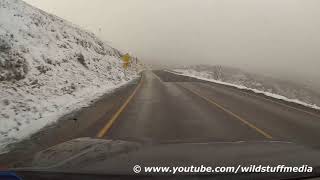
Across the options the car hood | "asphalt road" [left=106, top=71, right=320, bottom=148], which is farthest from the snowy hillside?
the car hood

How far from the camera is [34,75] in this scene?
809 inches

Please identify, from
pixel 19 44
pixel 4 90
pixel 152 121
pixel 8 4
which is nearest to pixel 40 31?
pixel 8 4

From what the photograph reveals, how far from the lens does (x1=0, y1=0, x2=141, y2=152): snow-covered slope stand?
39.9 ft

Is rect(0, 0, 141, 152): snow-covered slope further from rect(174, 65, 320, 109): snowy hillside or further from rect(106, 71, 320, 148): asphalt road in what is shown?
rect(174, 65, 320, 109): snowy hillside

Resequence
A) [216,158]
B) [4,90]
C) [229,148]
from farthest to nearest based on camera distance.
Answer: [4,90]
[229,148]
[216,158]

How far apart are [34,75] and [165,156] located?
1816 cm

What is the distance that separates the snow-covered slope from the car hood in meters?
4.95

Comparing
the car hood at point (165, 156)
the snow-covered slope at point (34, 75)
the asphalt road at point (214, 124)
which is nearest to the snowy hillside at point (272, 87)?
the snow-covered slope at point (34, 75)

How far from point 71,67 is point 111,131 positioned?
63.1 ft

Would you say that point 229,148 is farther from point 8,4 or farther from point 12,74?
point 8,4

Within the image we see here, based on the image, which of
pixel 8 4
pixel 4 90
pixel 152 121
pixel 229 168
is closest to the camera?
pixel 229 168

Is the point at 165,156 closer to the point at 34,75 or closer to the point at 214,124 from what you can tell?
the point at 214,124

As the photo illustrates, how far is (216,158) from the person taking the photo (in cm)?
364

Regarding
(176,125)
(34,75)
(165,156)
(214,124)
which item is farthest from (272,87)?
(165,156)
